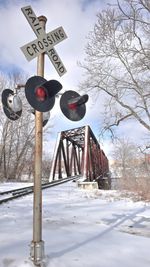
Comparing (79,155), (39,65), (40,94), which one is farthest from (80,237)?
(79,155)

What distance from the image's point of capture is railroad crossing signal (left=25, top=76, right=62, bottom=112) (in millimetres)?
3654

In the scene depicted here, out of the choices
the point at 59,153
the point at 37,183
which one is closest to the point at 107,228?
the point at 37,183

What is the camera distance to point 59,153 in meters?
29.1

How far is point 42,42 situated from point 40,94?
2.42 feet

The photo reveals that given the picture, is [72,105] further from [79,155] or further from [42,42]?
[79,155]

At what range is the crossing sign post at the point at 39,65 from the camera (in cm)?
373

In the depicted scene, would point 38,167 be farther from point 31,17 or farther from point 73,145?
point 73,145

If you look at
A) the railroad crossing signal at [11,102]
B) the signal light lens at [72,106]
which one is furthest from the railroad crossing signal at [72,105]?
the railroad crossing signal at [11,102]

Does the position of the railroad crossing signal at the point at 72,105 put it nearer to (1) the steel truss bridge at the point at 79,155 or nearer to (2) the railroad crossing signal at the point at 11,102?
(2) the railroad crossing signal at the point at 11,102

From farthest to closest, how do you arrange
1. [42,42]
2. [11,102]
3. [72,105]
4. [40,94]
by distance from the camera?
[11,102], [72,105], [42,42], [40,94]

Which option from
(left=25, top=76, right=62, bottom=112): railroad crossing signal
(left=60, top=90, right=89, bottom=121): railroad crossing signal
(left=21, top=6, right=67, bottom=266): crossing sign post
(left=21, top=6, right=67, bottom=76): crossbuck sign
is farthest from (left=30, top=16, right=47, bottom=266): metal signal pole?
(left=60, top=90, right=89, bottom=121): railroad crossing signal

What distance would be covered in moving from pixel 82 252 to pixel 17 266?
1.12 m

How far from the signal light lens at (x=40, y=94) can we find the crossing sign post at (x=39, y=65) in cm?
25

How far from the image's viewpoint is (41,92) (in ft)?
12.2
